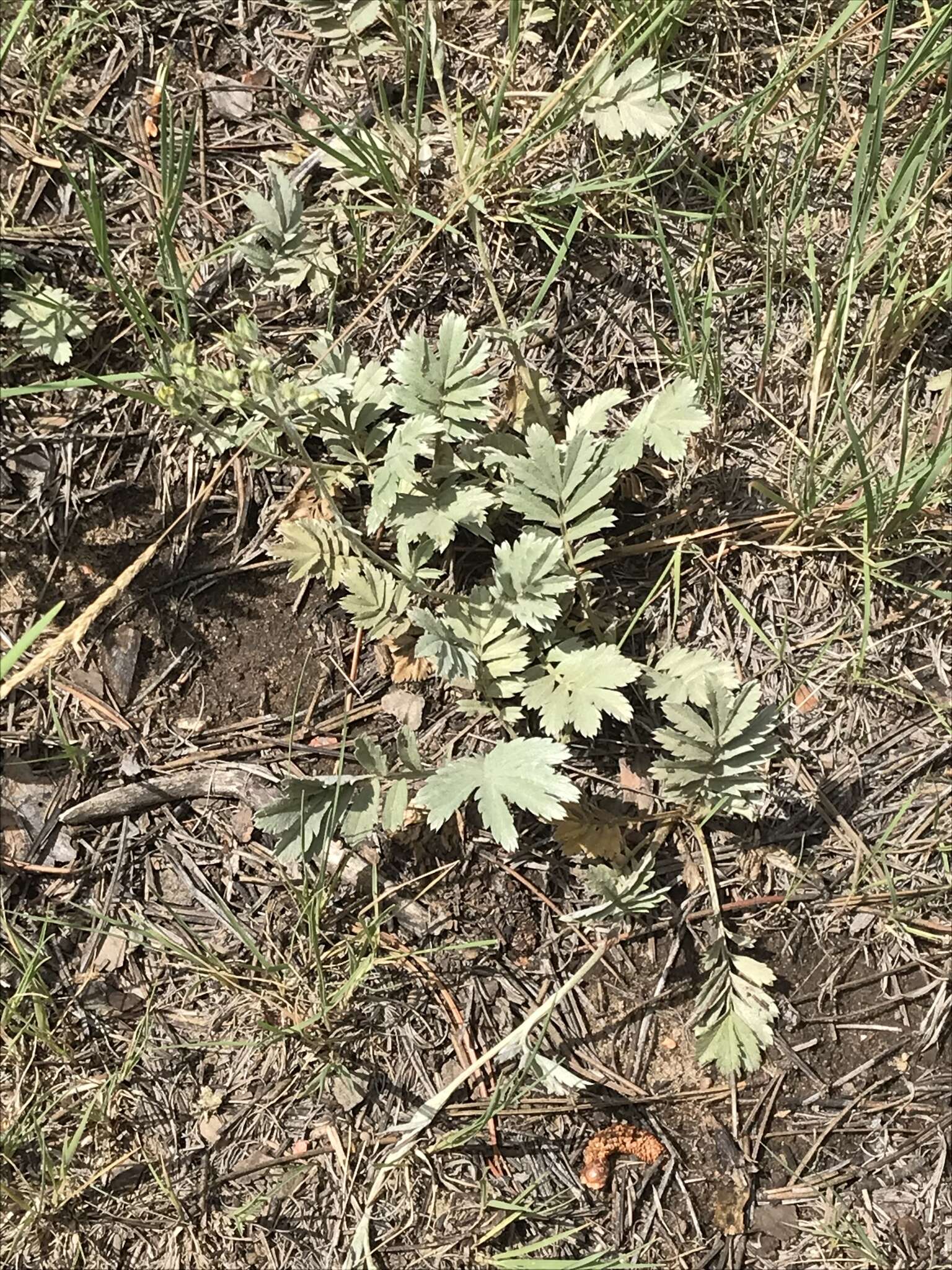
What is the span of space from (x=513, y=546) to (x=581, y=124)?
112 cm

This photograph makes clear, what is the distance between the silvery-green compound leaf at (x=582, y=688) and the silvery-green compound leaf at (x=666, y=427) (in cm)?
44

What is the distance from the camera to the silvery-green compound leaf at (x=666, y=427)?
237 cm

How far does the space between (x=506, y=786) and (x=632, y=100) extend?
5.39 ft

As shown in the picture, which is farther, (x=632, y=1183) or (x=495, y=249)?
(x=495, y=249)

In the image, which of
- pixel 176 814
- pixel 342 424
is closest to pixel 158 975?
pixel 176 814

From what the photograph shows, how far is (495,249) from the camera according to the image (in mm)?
2650

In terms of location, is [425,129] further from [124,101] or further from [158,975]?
[158,975]

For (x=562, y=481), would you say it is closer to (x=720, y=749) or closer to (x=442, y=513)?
(x=442, y=513)

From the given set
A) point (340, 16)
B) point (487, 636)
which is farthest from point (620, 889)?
point (340, 16)

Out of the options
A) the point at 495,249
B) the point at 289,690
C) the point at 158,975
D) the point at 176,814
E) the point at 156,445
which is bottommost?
the point at 158,975

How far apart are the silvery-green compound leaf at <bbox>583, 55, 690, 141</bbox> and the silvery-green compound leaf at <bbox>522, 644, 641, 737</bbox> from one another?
123 centimetres

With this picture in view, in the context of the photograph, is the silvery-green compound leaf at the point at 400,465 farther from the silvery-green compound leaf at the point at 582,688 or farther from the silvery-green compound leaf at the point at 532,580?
the silvery-green compound leaf at the point at 582,688

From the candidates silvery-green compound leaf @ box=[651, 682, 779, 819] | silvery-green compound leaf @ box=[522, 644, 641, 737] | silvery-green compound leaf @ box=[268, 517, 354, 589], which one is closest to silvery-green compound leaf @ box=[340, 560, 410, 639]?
silvery-green compound leaf @ box=[268, 517, 354, 589]

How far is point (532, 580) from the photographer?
91.2 inches
